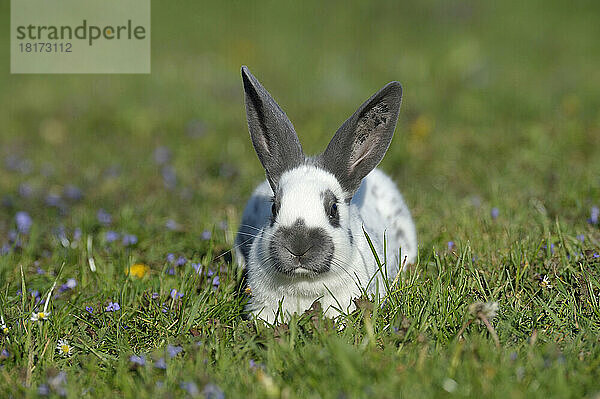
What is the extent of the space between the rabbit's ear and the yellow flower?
1.29 m

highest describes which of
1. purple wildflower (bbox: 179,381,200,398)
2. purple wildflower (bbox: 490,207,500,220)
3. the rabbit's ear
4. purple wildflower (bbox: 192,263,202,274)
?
the rabbit's ear

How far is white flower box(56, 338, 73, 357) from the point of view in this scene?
11.5ft

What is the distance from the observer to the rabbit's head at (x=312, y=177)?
12.1ft

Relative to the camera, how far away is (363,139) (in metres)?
4.20

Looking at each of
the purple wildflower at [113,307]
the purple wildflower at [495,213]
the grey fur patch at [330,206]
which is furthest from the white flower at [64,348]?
the purple wildflower at [495,213]

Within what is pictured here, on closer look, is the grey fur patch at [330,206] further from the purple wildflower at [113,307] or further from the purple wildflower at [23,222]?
the purple wildflower at [23,222]

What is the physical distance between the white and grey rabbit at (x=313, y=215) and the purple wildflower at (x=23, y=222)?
1.82m

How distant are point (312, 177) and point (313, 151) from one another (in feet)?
9.61

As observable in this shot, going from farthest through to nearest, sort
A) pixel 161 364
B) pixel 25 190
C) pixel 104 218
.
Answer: pixel 25 190 → pixel 104 218 → pixel 161 364

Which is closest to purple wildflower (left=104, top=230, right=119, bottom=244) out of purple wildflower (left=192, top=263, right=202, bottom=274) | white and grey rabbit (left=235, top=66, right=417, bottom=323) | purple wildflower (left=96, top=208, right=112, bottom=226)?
purple wildflower (left=96, top=208, right=112, bottom=226)

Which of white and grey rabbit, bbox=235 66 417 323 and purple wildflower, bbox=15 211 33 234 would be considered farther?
purple wildflower, bbox=15 211 33 234

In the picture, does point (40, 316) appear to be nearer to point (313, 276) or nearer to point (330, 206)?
point (313, 276)

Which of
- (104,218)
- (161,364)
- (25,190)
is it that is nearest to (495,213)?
(161,364)

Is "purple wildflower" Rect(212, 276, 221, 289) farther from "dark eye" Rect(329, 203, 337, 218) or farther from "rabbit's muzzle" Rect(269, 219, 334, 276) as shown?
"dark eye" Rect(329, 203, 337, 218)
